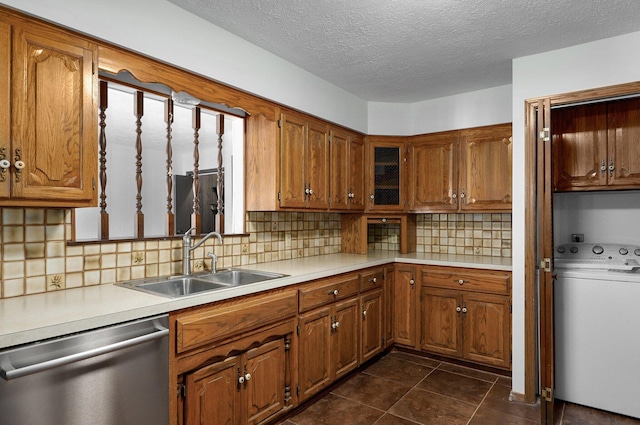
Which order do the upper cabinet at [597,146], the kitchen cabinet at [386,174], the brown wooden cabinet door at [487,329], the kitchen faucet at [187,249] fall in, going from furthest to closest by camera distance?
the kitchen cabinet at [386,174], the brown wooden cabinet door at [487,329], the upper cabinet at [597,146], the kitchen faucet at [187,249]

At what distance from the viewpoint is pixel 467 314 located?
3.27m

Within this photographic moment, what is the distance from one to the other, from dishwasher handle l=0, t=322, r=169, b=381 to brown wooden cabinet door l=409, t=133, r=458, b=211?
2.74 metres

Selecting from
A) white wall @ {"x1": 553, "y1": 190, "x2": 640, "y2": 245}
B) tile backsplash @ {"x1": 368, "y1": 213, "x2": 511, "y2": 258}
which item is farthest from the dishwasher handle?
white wall @ {"x1": 553, "y1": 190, "x2": 640, "y2": 245}

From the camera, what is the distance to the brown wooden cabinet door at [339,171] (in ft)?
11.2

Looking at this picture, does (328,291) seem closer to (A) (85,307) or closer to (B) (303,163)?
(B) (303,163)

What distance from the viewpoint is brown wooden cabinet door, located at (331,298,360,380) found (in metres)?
2.85

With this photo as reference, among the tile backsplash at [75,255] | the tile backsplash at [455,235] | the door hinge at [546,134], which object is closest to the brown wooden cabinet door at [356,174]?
the tile backsplash at [455,235]

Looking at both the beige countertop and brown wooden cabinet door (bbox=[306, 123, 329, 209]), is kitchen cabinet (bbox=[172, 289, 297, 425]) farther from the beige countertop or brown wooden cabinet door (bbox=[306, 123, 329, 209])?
brown wooden cabinet door (bbox=[306, 123, 329, 209])

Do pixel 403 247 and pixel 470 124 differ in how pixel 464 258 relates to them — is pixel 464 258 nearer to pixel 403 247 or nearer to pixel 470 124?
pixel 403 247

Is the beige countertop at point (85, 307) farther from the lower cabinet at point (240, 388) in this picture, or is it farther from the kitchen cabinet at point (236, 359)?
the lower cabinet at point (240, 388)

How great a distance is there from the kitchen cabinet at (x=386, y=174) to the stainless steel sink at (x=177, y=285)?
1.93 meters

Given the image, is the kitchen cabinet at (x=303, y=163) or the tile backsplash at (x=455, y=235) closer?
the kitchen cabinet at (x=303, y=163)

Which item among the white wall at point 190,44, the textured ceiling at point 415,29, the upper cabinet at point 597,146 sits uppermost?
the textured ceiling at point 415,29

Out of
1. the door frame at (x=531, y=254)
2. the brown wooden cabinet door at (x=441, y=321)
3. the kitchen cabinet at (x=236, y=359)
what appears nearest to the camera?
the kitchen cabinet at (x=236, y=359)
